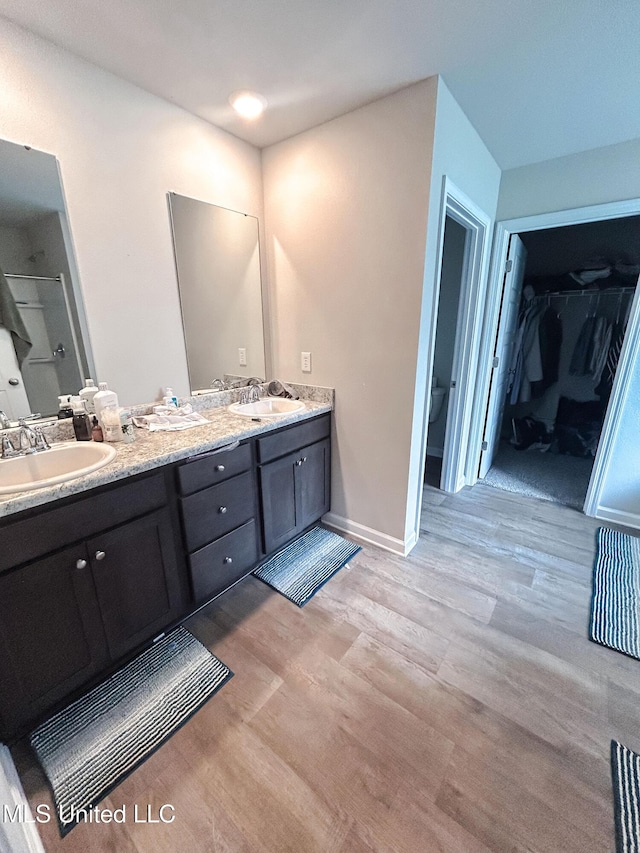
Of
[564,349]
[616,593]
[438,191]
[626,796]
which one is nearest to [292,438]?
[438,191]

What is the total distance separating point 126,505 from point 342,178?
1.93 meters

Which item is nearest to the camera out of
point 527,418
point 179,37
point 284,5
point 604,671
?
point 284,5

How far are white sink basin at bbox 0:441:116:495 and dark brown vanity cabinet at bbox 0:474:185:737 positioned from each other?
19cm

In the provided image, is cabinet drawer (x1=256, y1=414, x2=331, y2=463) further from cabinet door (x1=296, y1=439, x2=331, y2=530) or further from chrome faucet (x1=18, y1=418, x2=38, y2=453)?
chrome faucet (x1=18, y1=418, x2=38, y2=453)

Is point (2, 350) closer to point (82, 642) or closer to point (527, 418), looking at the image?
point (82, 642)

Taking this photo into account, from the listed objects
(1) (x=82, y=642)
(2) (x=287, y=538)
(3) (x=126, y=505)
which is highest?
(3) (x=126, y=505)

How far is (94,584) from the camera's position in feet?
3.89

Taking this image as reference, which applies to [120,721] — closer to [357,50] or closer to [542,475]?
[357,50]

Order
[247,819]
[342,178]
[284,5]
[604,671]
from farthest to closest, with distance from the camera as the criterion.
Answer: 1. [342,178]
2. [604,671]
3. [284,5]
4. [247,819]

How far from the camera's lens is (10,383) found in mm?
1377

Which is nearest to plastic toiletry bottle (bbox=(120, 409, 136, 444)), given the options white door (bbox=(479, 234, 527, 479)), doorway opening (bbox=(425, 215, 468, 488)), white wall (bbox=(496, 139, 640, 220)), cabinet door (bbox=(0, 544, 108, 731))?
cabinet door (bbox=(0, 544, 108, 731))

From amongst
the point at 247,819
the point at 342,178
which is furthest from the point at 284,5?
the point at 247,819

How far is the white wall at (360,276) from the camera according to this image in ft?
5.40

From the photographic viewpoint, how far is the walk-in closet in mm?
3096
